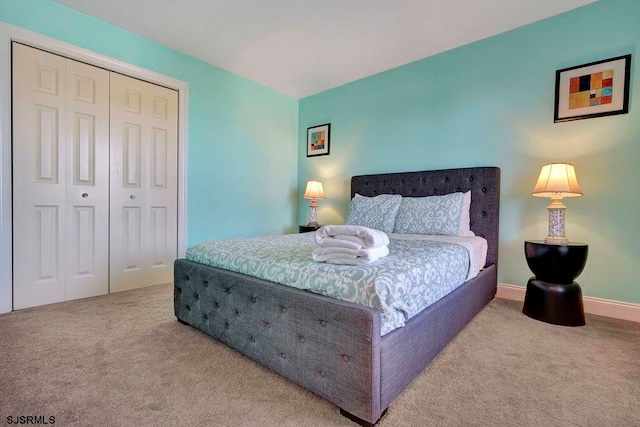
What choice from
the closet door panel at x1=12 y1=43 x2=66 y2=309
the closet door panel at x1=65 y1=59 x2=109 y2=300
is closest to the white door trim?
the closet door panel at x1=12 y1=43 x2=66 y2=309

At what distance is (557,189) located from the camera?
214cm

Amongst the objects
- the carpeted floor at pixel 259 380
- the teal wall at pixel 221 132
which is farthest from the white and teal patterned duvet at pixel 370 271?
the teal wall at pixel 221 132

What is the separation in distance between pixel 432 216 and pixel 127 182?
2.99m

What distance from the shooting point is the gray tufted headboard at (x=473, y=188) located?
2.71m

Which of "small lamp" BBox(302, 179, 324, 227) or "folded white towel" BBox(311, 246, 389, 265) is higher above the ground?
"small lamp" BBox(302, 179, 324, 227)

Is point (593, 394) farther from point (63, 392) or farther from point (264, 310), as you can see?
point (63, 392)

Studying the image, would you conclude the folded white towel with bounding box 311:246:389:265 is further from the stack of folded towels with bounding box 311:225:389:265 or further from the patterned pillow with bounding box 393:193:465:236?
the patterned pillow with bounding box 393:193:465:236

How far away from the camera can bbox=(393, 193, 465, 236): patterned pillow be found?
2.61 meters

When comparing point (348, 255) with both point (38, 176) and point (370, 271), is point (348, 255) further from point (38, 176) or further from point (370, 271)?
point (38, 176)

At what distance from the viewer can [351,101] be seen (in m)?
3.87

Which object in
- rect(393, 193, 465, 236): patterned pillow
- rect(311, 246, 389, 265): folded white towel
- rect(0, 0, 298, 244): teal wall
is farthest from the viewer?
rect(393, 193, 465, 236): patterned pillow

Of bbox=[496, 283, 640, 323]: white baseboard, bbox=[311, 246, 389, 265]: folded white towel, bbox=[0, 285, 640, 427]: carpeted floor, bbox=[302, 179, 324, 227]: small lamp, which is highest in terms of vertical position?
bbox=[302, 179, 324, 227]: small lamp

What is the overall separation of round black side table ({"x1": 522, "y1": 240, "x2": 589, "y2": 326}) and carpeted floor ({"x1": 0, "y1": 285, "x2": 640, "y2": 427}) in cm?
11

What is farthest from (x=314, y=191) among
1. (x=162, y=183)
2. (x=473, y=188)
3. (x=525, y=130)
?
(x=525, y=130)
